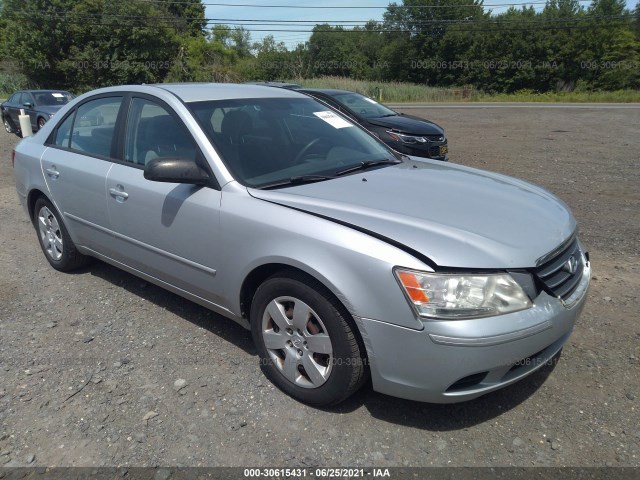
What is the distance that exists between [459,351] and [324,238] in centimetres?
83

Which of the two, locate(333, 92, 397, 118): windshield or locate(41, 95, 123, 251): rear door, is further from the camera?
locate(333, 92, 397, 118): windshield

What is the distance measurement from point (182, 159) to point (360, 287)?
1.39 m

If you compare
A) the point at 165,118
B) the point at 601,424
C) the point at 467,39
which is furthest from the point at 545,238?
the point at 467,39

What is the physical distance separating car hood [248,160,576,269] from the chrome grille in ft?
0.24

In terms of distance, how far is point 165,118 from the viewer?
3.60 m

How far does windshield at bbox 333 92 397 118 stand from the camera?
397 inches

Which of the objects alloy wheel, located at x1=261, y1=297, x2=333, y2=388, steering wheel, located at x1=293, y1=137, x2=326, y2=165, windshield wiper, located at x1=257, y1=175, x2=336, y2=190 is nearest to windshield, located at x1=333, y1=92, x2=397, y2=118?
steering wheel, located at x1=293, y1=137, x2=326, y2=165

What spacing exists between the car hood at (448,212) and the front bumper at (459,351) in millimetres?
265

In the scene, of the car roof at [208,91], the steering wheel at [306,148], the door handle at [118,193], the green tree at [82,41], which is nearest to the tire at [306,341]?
the steering wheel at [306,148]

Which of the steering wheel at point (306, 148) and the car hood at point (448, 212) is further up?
the steering wheel at point (306, 148)

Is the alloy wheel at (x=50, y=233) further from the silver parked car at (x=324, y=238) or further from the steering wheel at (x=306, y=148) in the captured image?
the steering wheel at (x=306, y=148)

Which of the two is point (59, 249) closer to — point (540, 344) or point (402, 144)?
point (540, 344)

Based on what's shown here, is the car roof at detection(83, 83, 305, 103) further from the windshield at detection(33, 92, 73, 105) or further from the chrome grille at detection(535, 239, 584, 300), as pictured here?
the windshield at detection(33, 92, 73, 105)

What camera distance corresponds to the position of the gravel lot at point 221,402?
101 inches
